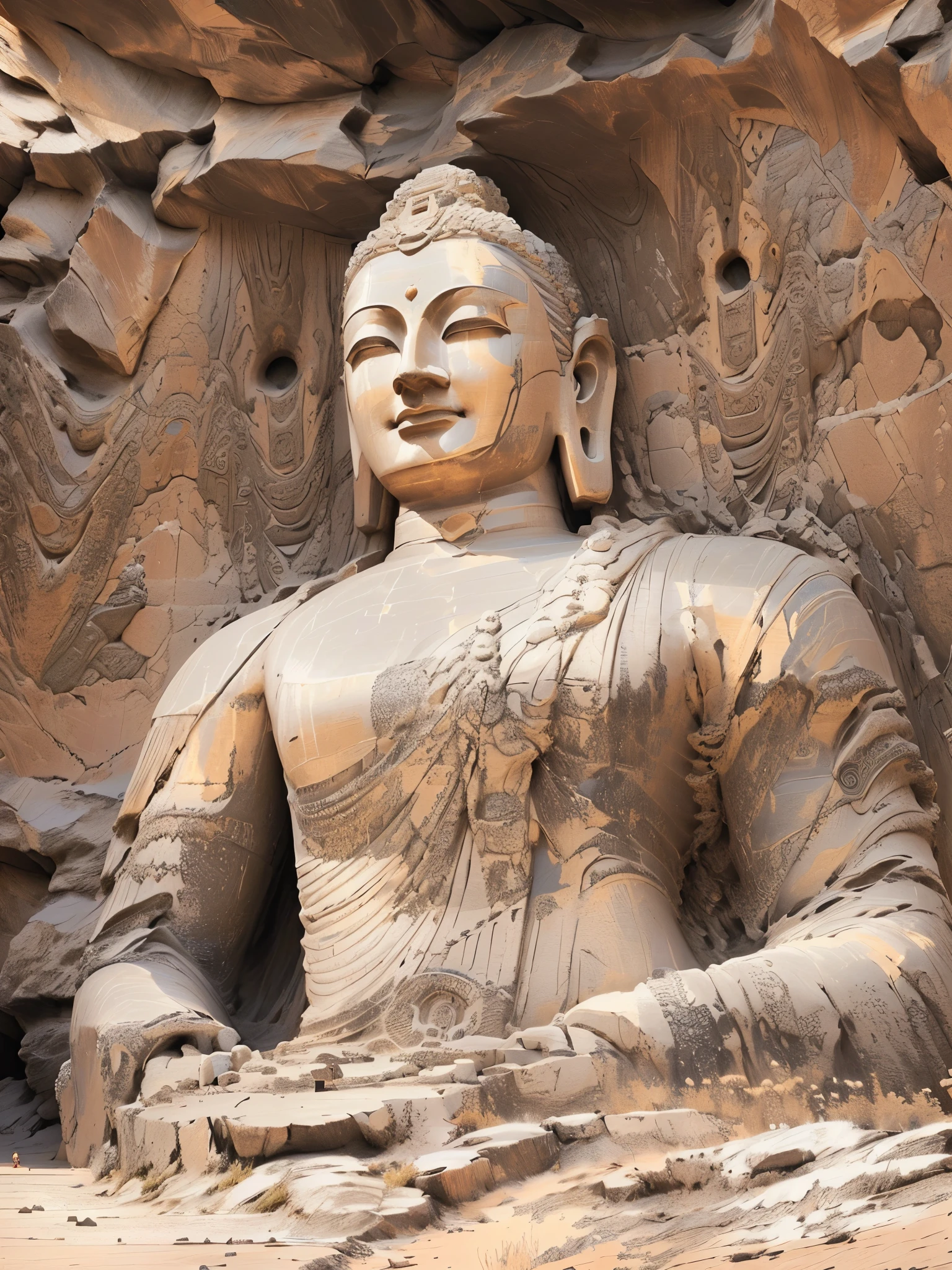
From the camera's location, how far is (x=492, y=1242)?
2578 millimetres

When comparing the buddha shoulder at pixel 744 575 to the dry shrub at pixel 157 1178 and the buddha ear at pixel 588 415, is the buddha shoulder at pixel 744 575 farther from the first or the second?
the dry shrub at pixel 157 1178

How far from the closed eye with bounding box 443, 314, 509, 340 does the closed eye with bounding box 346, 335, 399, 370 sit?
0.17 m

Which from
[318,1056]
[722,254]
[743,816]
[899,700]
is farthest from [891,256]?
[318,1056]

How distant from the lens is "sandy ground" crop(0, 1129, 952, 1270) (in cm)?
208

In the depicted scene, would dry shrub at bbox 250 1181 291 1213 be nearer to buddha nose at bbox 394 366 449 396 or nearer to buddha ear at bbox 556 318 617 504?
buddha nose at bbox 394 366 449 396

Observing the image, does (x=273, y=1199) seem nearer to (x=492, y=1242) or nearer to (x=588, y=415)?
(x=492, y=1242)

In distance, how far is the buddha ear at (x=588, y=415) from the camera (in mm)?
5043

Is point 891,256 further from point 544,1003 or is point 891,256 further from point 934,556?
point 544,1003

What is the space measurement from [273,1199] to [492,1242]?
50cm

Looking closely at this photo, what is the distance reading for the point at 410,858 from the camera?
432 cm

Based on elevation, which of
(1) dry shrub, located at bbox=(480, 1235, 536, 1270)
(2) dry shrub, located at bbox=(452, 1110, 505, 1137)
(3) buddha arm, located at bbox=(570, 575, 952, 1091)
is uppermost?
(3) buddha arm, located at bbox=(570, 575, 952, 1091)

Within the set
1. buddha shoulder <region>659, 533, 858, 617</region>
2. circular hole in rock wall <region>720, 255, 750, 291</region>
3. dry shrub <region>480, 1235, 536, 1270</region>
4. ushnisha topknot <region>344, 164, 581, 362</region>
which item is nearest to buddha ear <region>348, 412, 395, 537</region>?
ushnisha topknot <region>344, 164, 581, 362</region>

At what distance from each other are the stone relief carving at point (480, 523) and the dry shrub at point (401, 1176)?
23.1 inches

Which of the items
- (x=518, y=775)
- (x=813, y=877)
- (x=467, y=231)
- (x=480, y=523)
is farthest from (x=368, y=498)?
(x=813, y=877)
